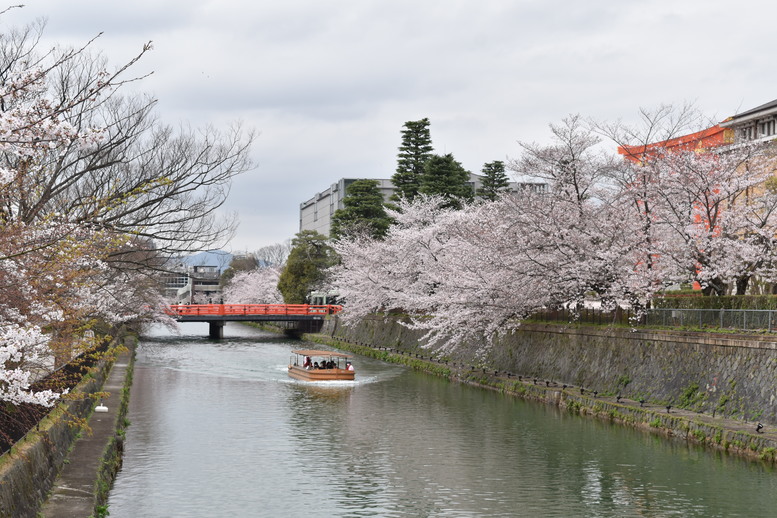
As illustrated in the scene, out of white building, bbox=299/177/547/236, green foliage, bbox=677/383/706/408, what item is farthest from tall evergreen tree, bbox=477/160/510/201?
green foliage, bbox=677/383/706/408

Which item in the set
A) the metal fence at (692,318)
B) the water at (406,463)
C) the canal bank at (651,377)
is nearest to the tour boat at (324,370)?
the canal bank at (651,377)

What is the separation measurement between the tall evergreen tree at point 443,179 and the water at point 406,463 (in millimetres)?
31192

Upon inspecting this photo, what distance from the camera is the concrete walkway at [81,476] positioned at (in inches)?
531

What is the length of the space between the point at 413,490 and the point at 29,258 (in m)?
9.42

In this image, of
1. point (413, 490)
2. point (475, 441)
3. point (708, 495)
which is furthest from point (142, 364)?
point (708, 495)

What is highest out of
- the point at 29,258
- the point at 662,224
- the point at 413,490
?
the point at 662,224

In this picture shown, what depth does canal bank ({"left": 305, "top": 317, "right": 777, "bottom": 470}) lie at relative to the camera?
21.4 meters

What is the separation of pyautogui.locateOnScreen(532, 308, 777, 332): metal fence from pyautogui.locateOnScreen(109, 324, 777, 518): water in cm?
435

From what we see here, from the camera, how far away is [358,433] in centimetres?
2559

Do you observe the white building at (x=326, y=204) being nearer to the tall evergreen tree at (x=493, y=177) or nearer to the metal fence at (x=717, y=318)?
the tall evergreen tree at (x=493, y=177)

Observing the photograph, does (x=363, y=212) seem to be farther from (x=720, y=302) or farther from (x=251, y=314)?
(x=720, y=302)

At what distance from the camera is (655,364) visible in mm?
26984

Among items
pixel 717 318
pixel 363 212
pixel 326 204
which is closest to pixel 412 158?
pixel 363 212

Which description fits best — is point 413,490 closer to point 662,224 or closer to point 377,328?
point 662,224
